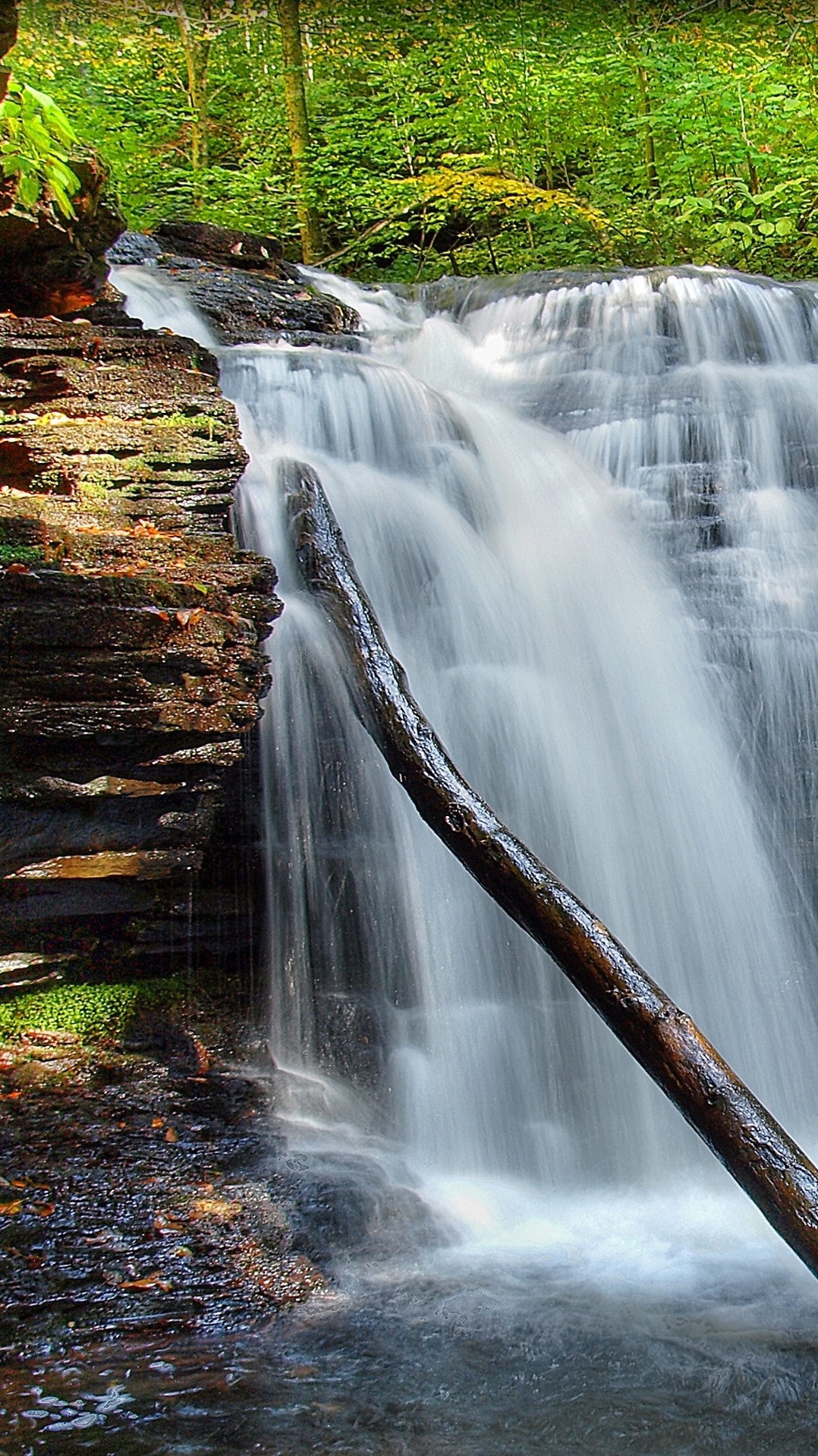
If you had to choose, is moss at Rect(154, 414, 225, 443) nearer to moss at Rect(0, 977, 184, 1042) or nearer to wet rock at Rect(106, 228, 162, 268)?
moss at Rect(0, 977, 184, 1042)

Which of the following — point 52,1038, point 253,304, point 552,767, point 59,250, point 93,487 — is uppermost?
point 253,304

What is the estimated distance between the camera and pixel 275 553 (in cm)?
449

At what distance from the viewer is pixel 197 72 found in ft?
42.0

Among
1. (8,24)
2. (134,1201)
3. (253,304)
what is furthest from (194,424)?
(253,304)

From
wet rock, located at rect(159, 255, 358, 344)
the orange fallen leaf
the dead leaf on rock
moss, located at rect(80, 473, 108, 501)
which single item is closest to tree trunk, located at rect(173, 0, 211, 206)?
wet rock, located at rect(159, 255, 358, 344)

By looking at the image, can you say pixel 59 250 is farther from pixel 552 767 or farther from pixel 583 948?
pixel 583 948

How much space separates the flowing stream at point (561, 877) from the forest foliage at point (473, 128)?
5.11m

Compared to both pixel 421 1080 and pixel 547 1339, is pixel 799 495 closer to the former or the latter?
pixel 421 1080

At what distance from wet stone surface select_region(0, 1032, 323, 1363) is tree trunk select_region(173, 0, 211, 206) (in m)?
11.8

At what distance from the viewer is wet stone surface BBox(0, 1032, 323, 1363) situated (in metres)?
2.41

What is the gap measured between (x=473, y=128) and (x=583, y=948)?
11561 mm

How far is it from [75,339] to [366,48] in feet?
33.1

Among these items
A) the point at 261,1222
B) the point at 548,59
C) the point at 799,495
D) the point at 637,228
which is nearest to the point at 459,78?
the point at 548,59

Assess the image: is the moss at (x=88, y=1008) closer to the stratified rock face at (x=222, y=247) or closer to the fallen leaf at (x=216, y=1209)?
the fallen leaf at (x=216, y=1209)
